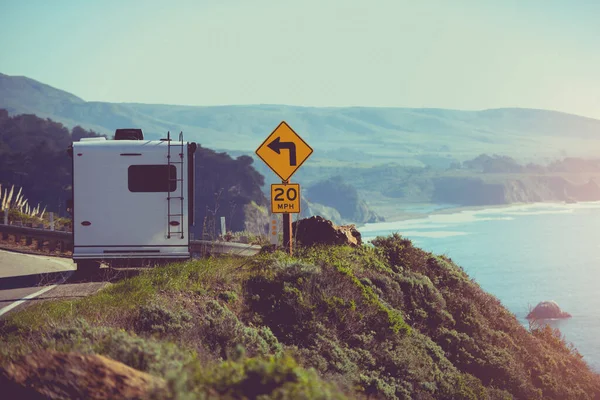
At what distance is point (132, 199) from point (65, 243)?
8968mm

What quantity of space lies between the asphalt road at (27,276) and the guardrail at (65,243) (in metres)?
0.64

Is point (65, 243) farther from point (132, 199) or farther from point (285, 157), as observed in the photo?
point (285, 157)

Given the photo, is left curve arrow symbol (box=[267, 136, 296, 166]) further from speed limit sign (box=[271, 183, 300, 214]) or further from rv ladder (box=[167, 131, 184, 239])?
rv ladder (box=[167, 131, 184, 239])

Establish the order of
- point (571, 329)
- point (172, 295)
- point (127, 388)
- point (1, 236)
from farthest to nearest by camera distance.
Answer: point (571, 329) → point (1, 236) → point (172, 295) → point (127, 388)

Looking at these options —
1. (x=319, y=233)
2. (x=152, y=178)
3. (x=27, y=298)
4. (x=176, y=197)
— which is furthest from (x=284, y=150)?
(x=27, y=298)

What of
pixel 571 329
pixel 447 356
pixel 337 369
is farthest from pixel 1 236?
pixel 571 329

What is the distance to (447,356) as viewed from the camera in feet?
46.2

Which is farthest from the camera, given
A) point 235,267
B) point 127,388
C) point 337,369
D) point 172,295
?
point 235,267

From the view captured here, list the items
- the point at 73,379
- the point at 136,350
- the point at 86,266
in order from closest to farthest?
the point at 73,379, the point at 136,350, the point at 86,266

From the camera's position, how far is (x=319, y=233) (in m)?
16.4

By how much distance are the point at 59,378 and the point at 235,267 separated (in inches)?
286

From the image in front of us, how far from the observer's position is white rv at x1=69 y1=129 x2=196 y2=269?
15.9m

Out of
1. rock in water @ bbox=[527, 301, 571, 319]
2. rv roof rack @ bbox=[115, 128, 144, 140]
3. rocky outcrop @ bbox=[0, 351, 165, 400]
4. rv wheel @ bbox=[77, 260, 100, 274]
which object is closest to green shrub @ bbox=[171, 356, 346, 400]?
rocky outcrop @ bbox=[0, 351, 165, 400]

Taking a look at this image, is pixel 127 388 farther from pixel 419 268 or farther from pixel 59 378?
pixel 419 268
